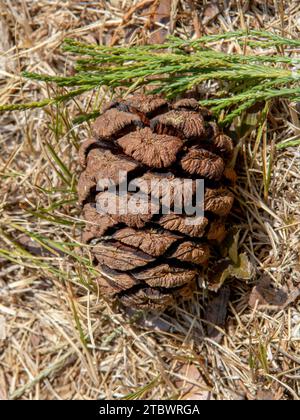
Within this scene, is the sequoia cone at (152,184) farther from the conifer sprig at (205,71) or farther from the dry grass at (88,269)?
the dry grass at (88,269)

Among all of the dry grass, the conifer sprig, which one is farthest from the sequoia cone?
the dry grass

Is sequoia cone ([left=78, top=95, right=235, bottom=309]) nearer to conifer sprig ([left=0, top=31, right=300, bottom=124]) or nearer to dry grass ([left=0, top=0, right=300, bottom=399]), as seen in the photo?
conifer sprig ([left=0, top=31, right=300, bottom=124])

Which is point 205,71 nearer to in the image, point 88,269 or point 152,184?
point 152,184

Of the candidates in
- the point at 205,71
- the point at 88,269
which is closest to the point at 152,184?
the point at 205,71

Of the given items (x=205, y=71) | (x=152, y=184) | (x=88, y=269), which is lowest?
(x=88, y=269)

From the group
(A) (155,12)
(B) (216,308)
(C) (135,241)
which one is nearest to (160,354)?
(B) (216,308)

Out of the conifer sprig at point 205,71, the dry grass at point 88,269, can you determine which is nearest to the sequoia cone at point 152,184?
the conifer sprig at point 205,71

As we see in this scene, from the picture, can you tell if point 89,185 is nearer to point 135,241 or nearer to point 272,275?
point 135,241
